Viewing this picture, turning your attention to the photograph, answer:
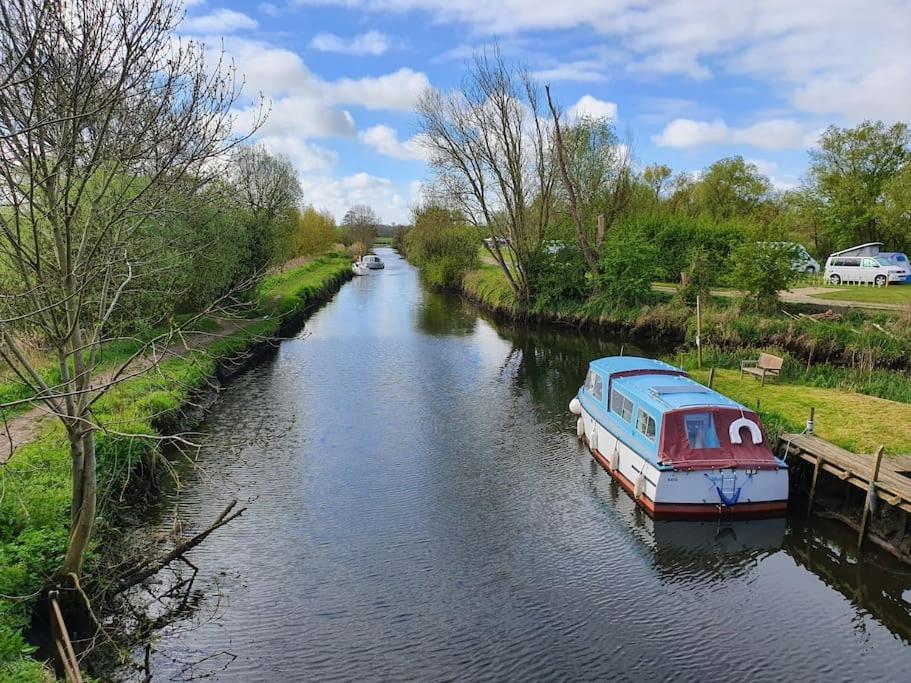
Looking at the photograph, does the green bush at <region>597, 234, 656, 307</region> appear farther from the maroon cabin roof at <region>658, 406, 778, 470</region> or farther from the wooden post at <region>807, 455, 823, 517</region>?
the maroon cabin roof at <region>658, 406, 778, 470</region>

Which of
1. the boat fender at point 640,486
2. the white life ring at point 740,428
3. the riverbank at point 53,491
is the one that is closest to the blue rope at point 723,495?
the white life ring at point 740,428

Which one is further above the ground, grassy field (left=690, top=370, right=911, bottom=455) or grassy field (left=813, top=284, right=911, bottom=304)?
grassy field (left=813, top=284, right=911, bottom=304)

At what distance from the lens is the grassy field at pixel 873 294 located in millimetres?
28228

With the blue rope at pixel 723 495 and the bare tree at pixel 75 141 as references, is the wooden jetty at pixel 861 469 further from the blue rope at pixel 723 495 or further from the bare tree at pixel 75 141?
the bare tree at pixel 75 141

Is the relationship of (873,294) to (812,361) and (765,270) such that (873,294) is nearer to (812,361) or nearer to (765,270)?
(765,270)

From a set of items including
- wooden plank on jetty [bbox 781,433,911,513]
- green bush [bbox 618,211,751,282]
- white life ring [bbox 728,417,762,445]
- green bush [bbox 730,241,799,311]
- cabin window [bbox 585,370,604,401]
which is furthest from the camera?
green bush [bbox 618,211,751,282]

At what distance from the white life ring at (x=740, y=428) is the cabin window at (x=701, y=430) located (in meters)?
0.33

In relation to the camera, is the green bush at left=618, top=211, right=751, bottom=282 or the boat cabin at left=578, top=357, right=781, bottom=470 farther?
the green bush at left=618, top=211, right=751, bottom=282

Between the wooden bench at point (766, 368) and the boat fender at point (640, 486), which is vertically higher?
the wooden bench at point (766, 368)

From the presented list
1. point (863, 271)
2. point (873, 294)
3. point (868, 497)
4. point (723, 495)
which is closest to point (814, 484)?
point (868, 497)

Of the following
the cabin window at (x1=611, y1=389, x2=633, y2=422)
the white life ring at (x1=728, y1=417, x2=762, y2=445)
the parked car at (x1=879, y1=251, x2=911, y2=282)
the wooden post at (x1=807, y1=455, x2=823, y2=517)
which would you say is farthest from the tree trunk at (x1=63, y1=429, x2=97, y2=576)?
the parked car at (x1=879, y1=251, x2=911, y2=282)

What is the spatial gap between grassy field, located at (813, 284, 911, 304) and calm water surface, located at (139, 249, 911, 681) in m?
18.2

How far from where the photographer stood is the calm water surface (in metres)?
9.13

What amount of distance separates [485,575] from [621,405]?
6333mm
